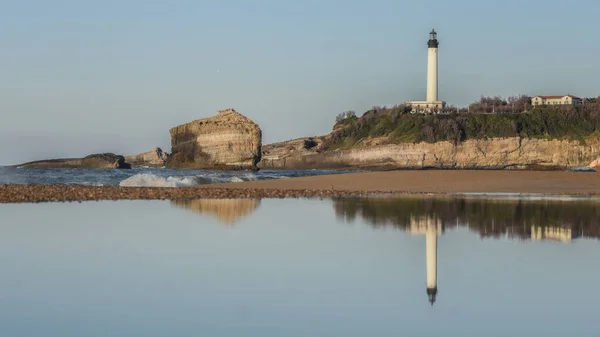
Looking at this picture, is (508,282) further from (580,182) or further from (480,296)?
(580,182)

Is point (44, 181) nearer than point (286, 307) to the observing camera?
No

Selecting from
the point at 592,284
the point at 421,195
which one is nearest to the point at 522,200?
the point at 421,195

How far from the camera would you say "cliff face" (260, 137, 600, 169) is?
80.6 metres

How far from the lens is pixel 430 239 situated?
13.2 meters

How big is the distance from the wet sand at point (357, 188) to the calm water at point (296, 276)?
328 inches

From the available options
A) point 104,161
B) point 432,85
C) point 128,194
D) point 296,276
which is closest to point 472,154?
point 432,85

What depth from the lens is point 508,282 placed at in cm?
894

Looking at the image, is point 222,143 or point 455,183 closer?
point 455,183

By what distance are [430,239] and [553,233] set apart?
2.62 metres

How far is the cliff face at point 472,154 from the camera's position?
80562mm

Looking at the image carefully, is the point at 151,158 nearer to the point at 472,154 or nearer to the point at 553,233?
the point at 472,154

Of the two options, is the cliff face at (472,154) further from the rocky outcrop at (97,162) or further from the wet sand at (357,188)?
the wet sand at (357,188)

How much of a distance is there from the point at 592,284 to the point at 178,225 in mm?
8357

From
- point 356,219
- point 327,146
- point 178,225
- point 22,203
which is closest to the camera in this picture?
point 178,225
